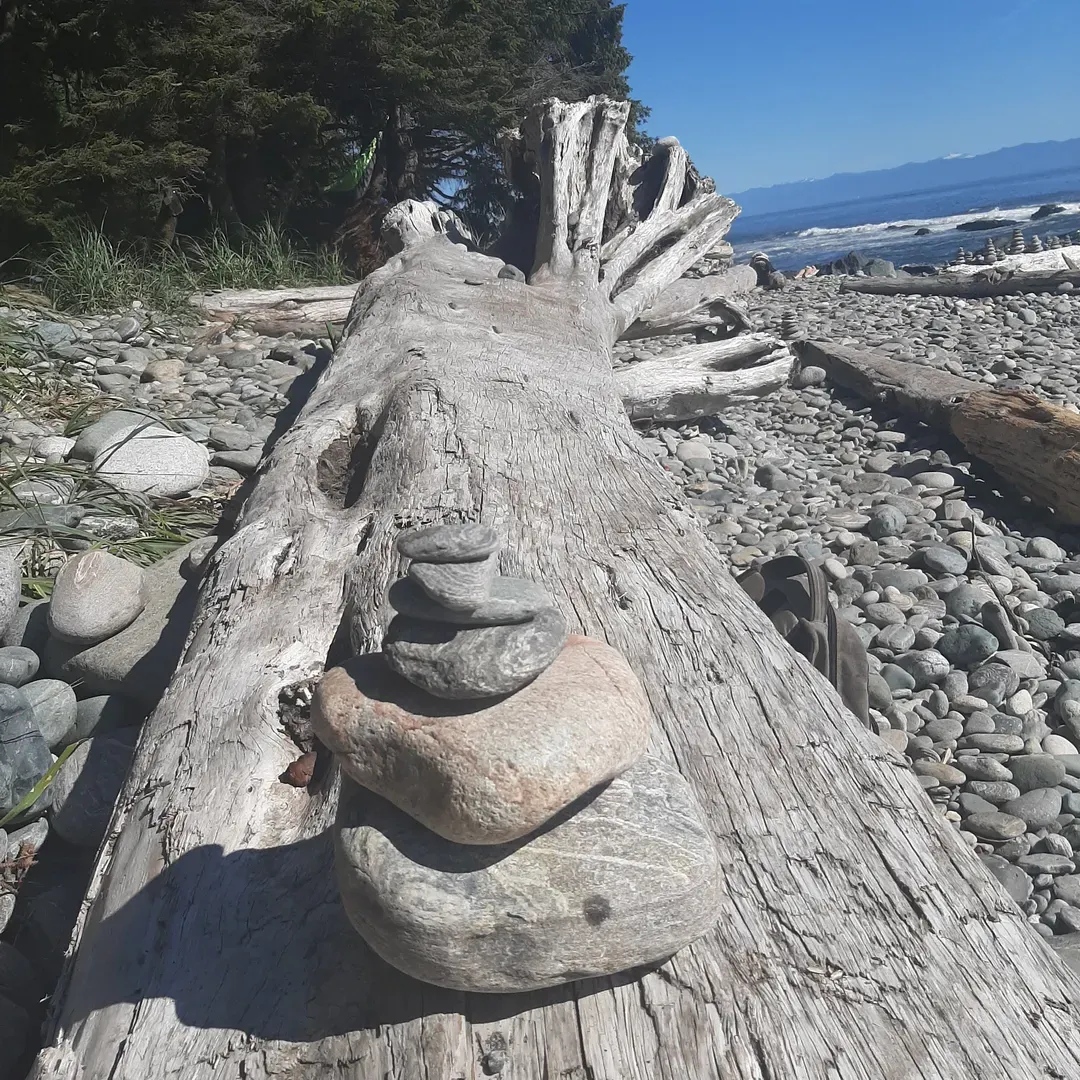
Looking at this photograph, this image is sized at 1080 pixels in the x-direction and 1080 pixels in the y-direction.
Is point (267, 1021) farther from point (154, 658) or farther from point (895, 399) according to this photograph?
point (895, 399)

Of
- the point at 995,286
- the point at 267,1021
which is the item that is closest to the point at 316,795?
the point at 267,1021

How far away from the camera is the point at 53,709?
3248mm

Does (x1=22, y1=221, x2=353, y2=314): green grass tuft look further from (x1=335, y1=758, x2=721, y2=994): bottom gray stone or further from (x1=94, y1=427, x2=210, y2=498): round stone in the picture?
(x1=335, y1=758, x2=721, y2=994): bottom gray stone

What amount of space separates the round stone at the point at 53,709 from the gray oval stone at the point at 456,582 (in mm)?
2286

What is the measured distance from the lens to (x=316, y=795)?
7.39 ft

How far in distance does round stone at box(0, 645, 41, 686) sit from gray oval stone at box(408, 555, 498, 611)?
257 centimetres

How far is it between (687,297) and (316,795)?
684 cm

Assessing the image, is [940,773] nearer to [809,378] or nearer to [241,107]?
[809,378]

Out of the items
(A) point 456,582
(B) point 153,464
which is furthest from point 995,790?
(B) point 153,464

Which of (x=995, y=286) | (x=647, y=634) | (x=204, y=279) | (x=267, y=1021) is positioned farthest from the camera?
(x=995, y=286)

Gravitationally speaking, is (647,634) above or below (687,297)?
below

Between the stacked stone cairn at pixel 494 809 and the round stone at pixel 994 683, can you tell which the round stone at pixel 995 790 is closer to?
the round stone at pixel 994 683

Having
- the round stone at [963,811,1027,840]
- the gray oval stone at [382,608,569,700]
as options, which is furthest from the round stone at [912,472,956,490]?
the gray oval stone at [382,608,569,700]

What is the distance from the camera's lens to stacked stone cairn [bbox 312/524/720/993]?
5.16 ft
